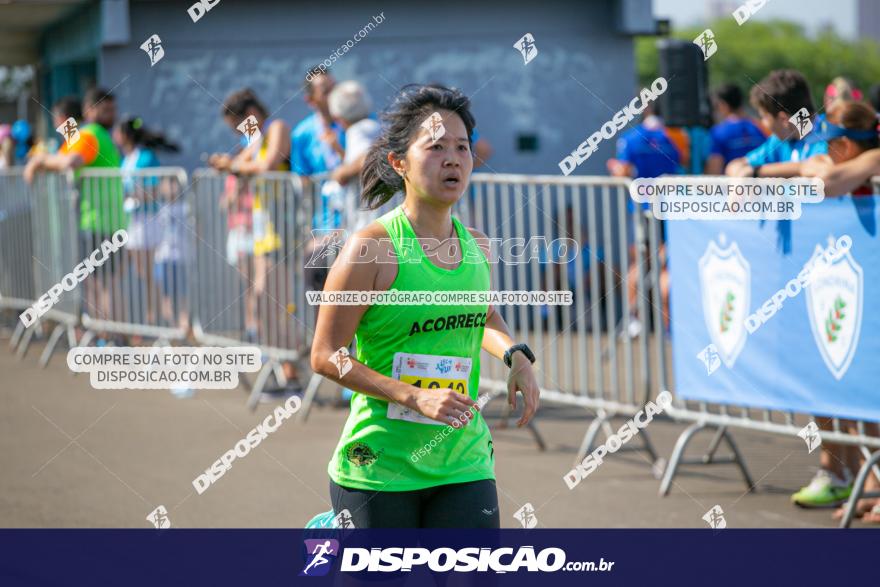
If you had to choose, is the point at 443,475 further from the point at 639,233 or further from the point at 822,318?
the point at 639,233

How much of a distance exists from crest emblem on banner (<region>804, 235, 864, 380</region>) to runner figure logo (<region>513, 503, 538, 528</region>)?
161 cm

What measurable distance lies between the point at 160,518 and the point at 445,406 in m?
3.54

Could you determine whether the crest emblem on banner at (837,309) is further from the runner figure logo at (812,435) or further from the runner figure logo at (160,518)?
the runner figure logo at (160,518)

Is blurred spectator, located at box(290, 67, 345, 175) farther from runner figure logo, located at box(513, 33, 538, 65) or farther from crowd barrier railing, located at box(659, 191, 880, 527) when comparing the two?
runner figure logo, located at box(513, 33, 538, 65)

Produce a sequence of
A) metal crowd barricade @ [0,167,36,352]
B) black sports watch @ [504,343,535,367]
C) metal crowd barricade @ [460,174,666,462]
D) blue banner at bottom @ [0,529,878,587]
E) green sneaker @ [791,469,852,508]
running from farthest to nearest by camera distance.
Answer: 1. metal crowd barricade @ [0,167,36,352]
2. metal crowd barricade @ [460,174,666,462]
3. green sneaker @ [791,469,852,508]
4. blue banner at bottom @ [0,529,878,587]
5. black sports watch @ [504,343,535,367]

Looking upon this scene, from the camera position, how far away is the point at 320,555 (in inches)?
168

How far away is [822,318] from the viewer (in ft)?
22.6

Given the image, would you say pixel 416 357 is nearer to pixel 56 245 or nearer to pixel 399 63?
pixel 56 245

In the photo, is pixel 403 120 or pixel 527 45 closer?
pixel 403 120

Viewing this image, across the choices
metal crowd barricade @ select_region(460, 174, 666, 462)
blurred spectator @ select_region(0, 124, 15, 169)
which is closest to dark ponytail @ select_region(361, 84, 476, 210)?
metal crowd barricade @ select_region(460, 174, 666, 462)

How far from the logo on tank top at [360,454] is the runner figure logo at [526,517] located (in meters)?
2.53

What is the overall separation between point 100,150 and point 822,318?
307 inches

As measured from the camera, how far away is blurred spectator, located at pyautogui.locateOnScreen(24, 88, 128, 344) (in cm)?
1234

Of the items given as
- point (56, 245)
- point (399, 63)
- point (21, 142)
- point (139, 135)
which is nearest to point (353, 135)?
point (139, 135)
